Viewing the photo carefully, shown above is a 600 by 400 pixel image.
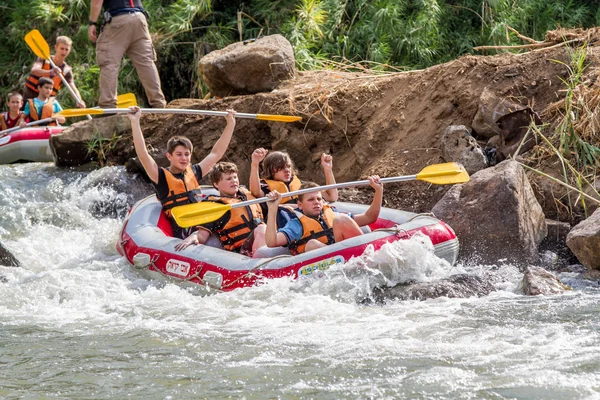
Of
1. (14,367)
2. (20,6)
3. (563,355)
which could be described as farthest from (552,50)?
(20,6)

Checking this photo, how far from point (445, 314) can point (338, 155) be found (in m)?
3.26

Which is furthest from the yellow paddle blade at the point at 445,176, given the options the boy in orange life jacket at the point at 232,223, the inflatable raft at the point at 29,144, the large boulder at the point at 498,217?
the inflatable raft at the point at 29,144

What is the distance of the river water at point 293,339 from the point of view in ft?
12.0

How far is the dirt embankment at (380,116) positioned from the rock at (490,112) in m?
0.11

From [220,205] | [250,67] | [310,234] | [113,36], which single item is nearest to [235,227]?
[220,205]

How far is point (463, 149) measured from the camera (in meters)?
6.82

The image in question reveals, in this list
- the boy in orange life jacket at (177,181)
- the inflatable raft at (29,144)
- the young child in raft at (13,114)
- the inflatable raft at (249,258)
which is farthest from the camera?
the young child in raft at (13,114)

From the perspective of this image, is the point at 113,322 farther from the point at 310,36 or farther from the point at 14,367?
the point at 310,36

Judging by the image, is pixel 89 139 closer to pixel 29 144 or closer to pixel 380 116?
pixel 29 144

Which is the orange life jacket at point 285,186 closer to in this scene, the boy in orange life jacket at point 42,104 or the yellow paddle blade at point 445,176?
the yellow paddle blade at point 445,176

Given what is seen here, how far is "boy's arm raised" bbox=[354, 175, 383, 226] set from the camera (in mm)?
5586

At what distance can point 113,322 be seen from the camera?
190 inches

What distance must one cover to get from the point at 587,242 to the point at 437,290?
1.08 meters

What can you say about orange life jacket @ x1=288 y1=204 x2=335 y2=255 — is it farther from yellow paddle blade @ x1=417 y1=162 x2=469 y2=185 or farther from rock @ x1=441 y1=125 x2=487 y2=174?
rock @ x1=441 y1=125 x2=487 y2=174
